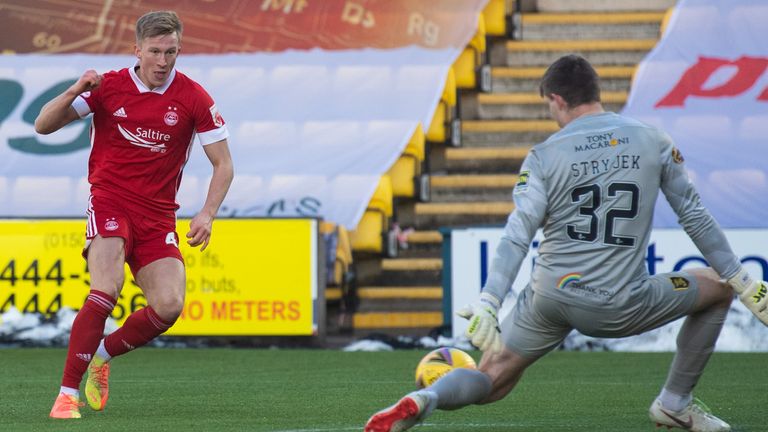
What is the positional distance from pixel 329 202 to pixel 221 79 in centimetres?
239

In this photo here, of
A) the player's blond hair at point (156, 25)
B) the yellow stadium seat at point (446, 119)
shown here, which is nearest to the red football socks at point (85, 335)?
the player's blond hair at point (156, 25)

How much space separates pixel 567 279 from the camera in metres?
4.91

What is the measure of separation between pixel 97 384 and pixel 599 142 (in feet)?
8.90

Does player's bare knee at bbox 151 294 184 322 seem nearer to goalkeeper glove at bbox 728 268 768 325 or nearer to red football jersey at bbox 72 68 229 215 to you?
red football jersey at bbox 72 68 229 215

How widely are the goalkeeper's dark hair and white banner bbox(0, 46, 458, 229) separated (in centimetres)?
848

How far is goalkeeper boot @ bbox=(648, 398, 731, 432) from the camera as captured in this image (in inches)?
212

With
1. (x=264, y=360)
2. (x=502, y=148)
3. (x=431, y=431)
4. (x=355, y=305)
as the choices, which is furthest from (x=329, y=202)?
(x=431, y=431)

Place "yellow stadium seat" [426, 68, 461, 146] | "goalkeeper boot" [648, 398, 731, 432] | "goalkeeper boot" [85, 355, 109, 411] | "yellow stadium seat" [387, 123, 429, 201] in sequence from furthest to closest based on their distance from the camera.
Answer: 1. "yellow stadium seat" [426, 68, 461, 146]
2. "yellow stadium seat" [387, 123, 429, 201]
3. "goalkeeper boot" [85, 355, 109, 411]
4. "goalkeeper boot" [648, 398, 731, 432]

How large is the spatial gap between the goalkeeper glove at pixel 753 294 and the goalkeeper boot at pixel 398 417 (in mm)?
1310

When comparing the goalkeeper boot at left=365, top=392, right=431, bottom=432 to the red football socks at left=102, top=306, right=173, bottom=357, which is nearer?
the goalkeeper boot at left=365, top=392, right=431, bottom=432

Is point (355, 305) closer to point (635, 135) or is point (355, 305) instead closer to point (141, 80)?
point (141, 80)

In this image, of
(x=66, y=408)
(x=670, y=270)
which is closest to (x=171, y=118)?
(x=66, y=408)

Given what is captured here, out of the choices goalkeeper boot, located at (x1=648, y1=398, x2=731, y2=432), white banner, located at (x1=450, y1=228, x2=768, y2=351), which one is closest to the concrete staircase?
white banner, located at (x1=450, y1=228, x2=768, y2=351)

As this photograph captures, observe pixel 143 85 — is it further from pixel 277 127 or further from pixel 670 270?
pixel 277 127
